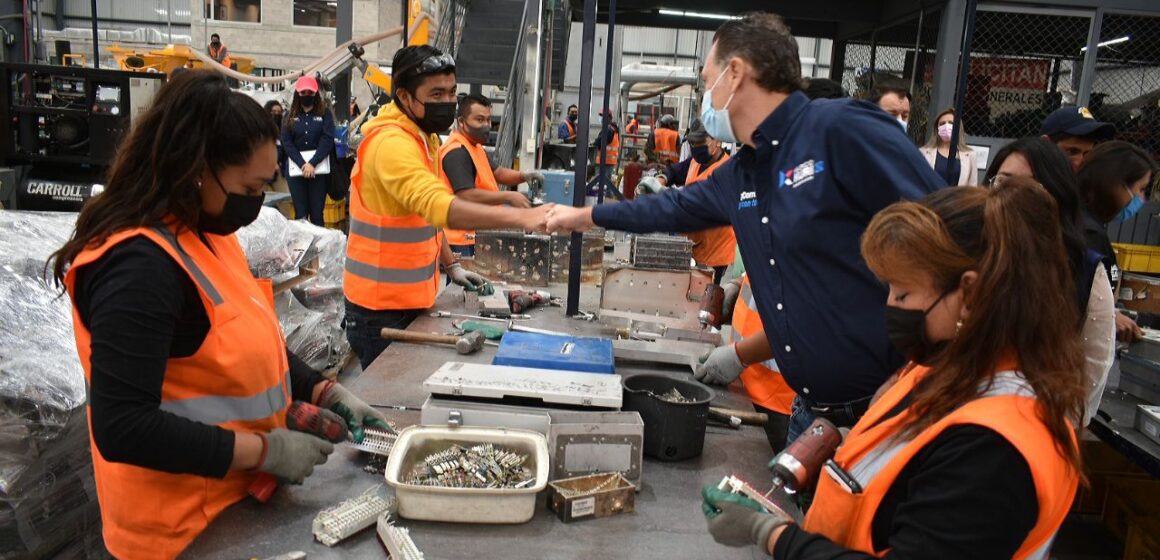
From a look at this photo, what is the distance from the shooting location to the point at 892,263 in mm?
1248

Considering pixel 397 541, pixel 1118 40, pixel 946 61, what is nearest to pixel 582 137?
pixel 397 541

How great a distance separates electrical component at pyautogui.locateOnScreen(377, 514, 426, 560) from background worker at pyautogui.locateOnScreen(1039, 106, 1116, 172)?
284cm

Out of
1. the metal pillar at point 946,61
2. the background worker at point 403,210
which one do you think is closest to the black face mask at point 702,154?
the background worker at point 403,210

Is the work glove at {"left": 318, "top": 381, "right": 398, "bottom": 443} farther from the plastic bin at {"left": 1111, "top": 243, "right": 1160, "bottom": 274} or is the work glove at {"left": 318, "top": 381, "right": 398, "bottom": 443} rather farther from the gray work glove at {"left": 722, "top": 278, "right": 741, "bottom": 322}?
the plastic bin at {"left": 1111, "top": 243, "right": 1160, "bottom": 274}

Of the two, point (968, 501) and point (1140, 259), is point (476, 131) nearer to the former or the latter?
point (968, 501)

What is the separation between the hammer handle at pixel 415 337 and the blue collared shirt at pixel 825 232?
1.20m

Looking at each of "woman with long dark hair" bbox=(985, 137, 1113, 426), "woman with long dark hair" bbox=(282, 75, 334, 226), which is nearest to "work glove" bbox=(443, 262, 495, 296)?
"woman with long dark hair" bbox=(985, 137, 1113, 426)

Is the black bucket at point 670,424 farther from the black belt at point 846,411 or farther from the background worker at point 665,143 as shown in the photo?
the background worker at point 665,143

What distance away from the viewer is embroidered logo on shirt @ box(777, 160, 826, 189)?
1942mm

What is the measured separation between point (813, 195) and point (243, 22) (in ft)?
81.6

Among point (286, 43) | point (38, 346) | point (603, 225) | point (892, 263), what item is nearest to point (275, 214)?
point (38, 346)

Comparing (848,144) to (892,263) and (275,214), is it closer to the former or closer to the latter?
(892,263)

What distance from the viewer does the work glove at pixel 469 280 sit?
3611 mm

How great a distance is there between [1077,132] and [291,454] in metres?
3.06
